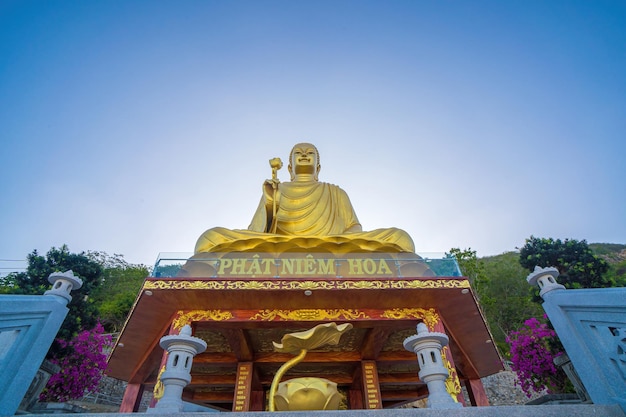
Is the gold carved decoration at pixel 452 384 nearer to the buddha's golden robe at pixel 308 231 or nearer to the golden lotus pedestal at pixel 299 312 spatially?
the golden lotus pedestal at pixel 299 312

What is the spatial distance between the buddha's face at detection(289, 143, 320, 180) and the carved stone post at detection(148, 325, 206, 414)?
291 inches

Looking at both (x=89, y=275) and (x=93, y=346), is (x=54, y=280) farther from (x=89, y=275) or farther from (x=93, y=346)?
(x=89, y=275)

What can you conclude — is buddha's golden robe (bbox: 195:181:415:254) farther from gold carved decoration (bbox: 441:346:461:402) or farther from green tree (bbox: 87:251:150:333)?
green tree (bbox: 87:251:150:333)

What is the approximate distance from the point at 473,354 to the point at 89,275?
27.9 feet

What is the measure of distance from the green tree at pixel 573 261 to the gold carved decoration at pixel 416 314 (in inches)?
147

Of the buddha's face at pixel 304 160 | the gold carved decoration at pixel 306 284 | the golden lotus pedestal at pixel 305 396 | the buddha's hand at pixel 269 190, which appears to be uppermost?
the buddha's face at pixel 304 160

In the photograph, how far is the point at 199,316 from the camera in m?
5.52

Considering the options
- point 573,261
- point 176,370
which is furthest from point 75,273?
point 573,261

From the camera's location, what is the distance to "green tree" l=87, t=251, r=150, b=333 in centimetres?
1916

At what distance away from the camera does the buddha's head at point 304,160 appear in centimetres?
1075

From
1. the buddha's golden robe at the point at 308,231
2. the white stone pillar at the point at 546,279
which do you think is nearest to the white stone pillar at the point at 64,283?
the buddha's golden robe at the point at 308,231

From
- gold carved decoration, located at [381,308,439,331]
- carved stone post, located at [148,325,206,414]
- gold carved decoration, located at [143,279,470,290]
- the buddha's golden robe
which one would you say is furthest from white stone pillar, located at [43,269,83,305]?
gold carved decoration, located at [381,308,439,331]

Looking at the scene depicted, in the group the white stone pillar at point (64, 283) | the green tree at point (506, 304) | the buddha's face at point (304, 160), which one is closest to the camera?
the white stone pillar at point (64, 283)

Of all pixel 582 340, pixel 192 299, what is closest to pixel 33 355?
pixel 192 299
